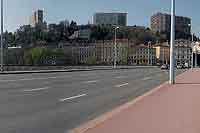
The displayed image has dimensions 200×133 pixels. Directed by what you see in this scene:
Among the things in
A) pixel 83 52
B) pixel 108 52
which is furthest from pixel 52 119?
pixel 83 52

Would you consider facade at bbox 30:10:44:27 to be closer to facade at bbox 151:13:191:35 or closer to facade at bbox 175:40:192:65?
facade at bbox 151:13:191:35

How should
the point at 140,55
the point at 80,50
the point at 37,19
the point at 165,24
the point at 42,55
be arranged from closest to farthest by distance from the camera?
1. the point at 42,55
2. the point at 80,50
3. the point at 165,24
4. the point at 140,55
5. the point at 37,19

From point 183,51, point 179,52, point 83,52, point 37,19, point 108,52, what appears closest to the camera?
point 183,51

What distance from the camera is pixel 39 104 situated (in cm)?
1603

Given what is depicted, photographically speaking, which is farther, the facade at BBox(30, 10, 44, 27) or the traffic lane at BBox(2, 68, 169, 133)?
the facade at BBox(30, 10, 44, 27)

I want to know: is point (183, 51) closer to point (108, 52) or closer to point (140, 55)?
point (140, 55)

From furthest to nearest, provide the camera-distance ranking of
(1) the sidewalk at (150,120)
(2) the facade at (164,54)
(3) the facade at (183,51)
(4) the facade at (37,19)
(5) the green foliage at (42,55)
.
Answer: (4) the facade at (37,19) → (2) the facade at (164,54) → (3) the facade at (183,51) → (5) the green foliage at (42,55) → (1) the sidewalk at (150,120)

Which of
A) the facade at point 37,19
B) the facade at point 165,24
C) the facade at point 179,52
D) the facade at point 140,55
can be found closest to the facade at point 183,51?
the facade at point 179,52

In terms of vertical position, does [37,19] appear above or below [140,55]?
above

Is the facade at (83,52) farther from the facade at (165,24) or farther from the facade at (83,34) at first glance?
the facade at (165,24)

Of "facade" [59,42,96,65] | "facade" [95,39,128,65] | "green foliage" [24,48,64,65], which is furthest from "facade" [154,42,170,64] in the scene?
"green foliage" [24,48,64,65]

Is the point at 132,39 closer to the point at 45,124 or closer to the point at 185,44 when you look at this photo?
the point at 185,44

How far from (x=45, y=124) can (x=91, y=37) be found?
179769 mm

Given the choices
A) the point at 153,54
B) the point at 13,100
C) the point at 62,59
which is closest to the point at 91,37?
the point at 153,54
